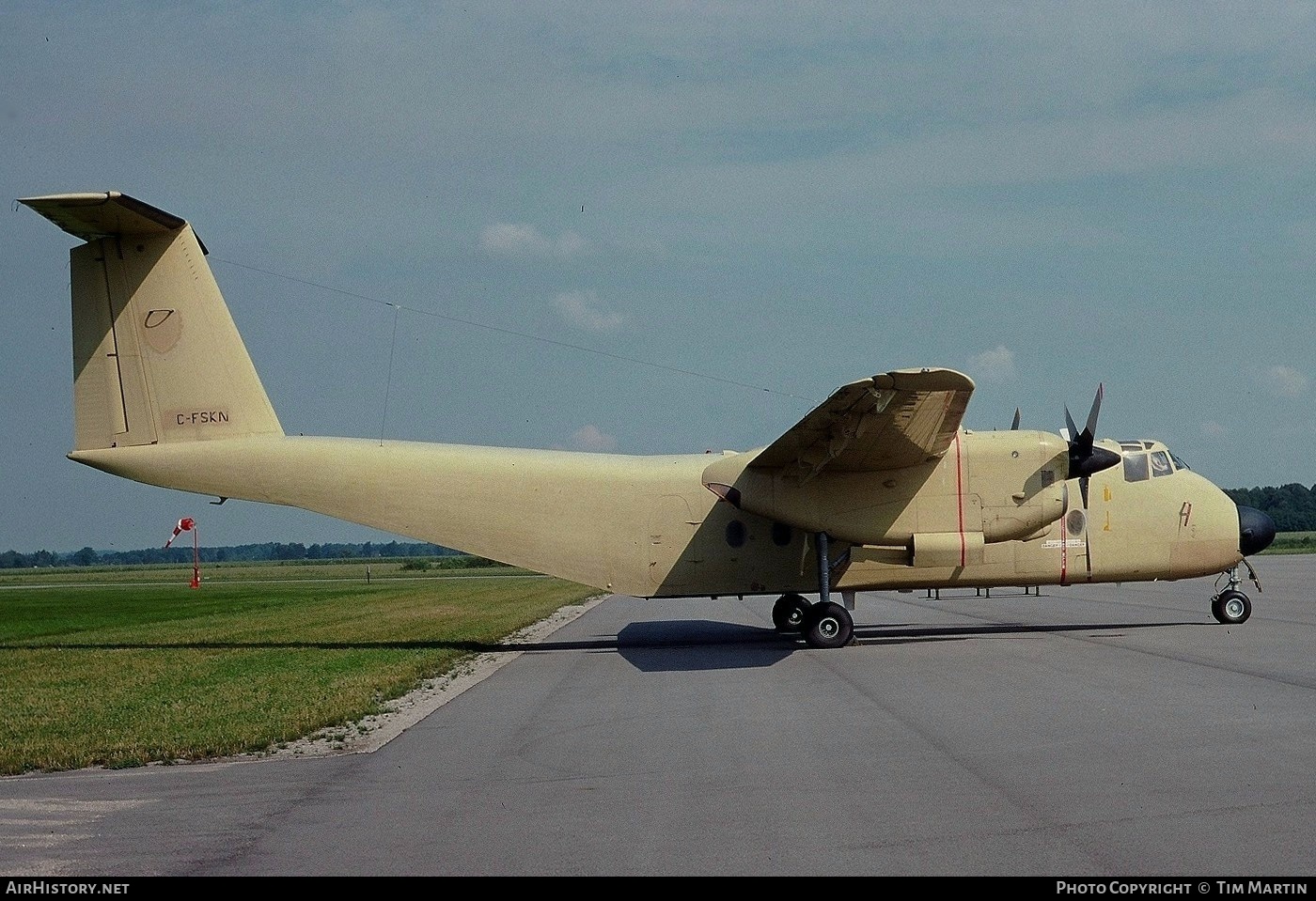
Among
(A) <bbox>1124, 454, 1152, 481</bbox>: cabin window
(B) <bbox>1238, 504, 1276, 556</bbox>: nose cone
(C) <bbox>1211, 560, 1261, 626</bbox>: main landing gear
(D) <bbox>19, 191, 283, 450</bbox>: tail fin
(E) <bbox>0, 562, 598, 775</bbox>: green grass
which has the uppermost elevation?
(D) <bbox>19, 191, 283, 450</bbox>: tail fin

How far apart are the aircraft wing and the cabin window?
420cm

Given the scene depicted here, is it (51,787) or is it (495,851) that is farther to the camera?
(51,787)

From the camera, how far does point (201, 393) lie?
20.0 meters

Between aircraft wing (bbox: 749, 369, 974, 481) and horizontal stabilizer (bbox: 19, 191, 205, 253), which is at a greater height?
horizontal stabilizer (bbox: 19, 191, 205, 253)

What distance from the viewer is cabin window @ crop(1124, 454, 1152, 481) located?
835 inches

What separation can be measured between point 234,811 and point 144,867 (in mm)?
1553

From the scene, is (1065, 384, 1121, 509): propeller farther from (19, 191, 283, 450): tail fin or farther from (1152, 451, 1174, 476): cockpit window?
(19, 191, 283, 450): tail fin

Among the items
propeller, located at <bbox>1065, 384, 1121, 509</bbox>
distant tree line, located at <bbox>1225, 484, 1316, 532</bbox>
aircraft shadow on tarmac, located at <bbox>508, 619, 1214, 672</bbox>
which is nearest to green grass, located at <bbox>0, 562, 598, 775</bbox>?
aircraft shadow on tarmac, located at <bbox>508, 619, 1214, 672</bbox>

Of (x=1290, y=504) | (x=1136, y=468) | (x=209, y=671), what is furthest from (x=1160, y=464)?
(x=1290, y=504)

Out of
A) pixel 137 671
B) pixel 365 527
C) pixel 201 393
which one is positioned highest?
pixel 201 393

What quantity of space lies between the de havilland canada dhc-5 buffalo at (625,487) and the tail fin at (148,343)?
0.03 meters

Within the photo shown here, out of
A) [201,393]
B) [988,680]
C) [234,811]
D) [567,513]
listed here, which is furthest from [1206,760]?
[201,393]

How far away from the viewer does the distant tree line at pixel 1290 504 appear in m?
106

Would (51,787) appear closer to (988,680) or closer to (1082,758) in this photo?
(1082,758)
